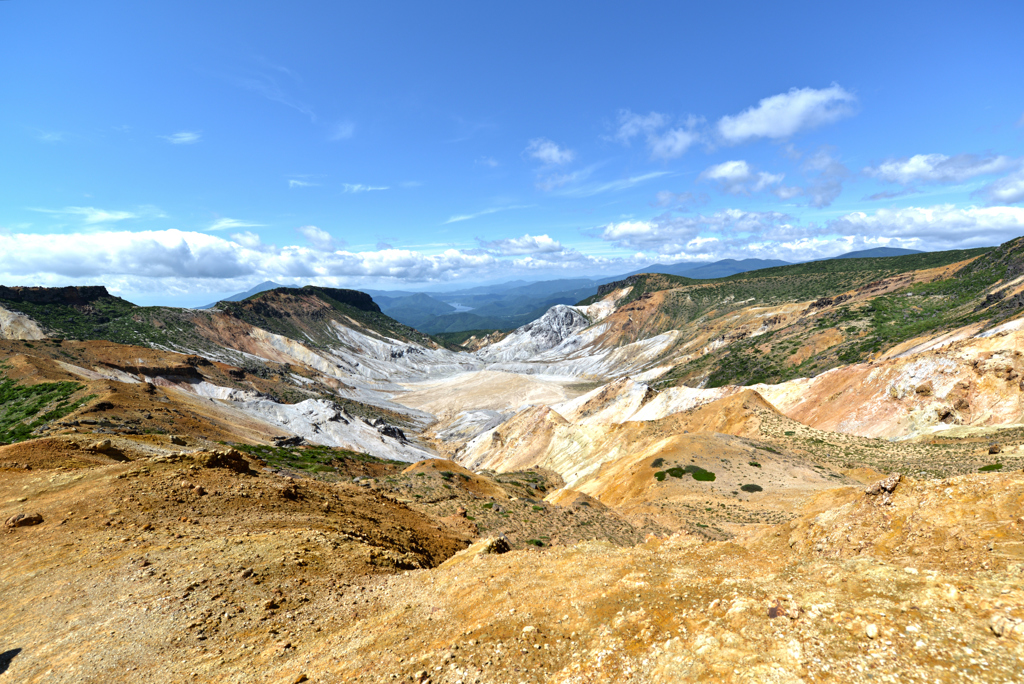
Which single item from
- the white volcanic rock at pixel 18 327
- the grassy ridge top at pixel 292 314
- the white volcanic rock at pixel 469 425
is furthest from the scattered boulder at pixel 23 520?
the grassy ridge top at pixel 292 314

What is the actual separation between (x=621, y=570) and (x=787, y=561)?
15.8ft

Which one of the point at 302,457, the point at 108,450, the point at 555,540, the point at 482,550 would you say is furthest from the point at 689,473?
the point at 108,450

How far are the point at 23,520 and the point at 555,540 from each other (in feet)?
76.0

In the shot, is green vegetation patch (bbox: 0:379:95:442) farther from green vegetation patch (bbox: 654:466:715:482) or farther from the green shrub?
the green shrub

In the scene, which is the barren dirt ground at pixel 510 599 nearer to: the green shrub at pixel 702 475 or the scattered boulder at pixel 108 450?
the scattered boulder at pixel 108 450

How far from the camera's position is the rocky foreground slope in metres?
8.79

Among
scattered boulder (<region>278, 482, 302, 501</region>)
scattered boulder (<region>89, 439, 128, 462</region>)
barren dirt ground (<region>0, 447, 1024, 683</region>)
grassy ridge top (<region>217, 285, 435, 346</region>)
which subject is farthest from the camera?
grassy ridge top (<region>217, 285, 435, 346</region>)

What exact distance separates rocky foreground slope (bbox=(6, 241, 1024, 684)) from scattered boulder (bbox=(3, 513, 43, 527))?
134 millimetres

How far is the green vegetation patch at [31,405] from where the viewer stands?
41.5 meters

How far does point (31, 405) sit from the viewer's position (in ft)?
154

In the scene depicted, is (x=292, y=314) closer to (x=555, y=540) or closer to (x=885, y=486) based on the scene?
(x=555, y=540)

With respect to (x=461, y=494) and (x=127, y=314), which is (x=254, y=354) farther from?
(x=461, y=494)

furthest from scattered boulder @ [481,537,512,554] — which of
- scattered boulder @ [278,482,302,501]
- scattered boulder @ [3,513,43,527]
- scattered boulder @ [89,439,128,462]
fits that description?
scattered boulder @ [89,439,128,462]

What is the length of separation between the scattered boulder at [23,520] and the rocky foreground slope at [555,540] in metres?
0.13
